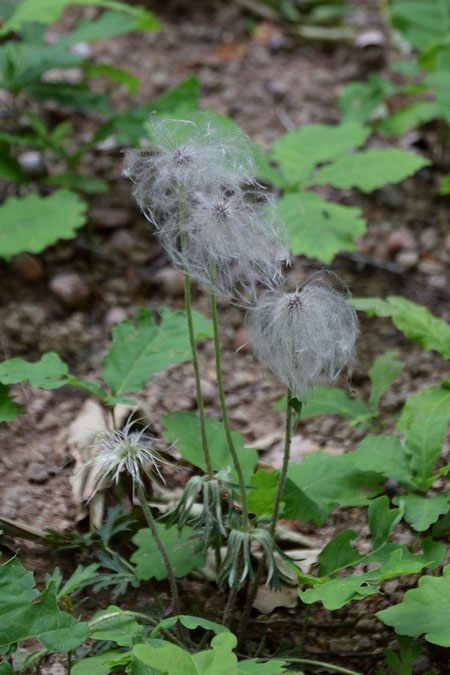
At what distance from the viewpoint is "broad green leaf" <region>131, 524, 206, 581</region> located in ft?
6.07

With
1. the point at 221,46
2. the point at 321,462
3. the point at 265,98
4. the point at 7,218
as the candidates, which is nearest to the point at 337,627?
the point at 321,462

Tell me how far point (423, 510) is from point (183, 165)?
3.29ft

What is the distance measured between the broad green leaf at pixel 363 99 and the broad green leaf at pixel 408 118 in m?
0.10

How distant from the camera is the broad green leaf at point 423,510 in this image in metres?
1.79

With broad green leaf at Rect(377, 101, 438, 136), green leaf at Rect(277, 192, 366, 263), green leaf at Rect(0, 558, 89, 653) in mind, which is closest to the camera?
green leaf at Rect(0, 558, 89, 653)

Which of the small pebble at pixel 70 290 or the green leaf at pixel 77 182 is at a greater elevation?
the green leaf at pixel 77 182

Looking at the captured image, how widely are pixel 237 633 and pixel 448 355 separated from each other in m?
0.99

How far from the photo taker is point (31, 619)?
1.53m

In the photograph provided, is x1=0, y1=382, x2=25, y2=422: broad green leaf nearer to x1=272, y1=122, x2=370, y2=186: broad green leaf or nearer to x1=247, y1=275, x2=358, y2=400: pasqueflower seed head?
x1=247, y1=275, x2=358, y2=400: pasqueflower seed head

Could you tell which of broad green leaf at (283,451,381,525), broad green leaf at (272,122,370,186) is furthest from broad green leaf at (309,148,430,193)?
broad green leaf at (283,451,381,525)

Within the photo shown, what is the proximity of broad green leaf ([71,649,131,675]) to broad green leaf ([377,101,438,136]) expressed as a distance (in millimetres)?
2823

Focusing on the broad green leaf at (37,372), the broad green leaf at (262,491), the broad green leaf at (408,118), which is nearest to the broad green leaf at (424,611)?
the broad green leaf at (262,491)

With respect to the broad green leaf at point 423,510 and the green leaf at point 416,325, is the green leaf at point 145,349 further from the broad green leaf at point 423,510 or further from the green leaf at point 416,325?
the broad green leaf at point 423,510

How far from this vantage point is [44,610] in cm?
153
